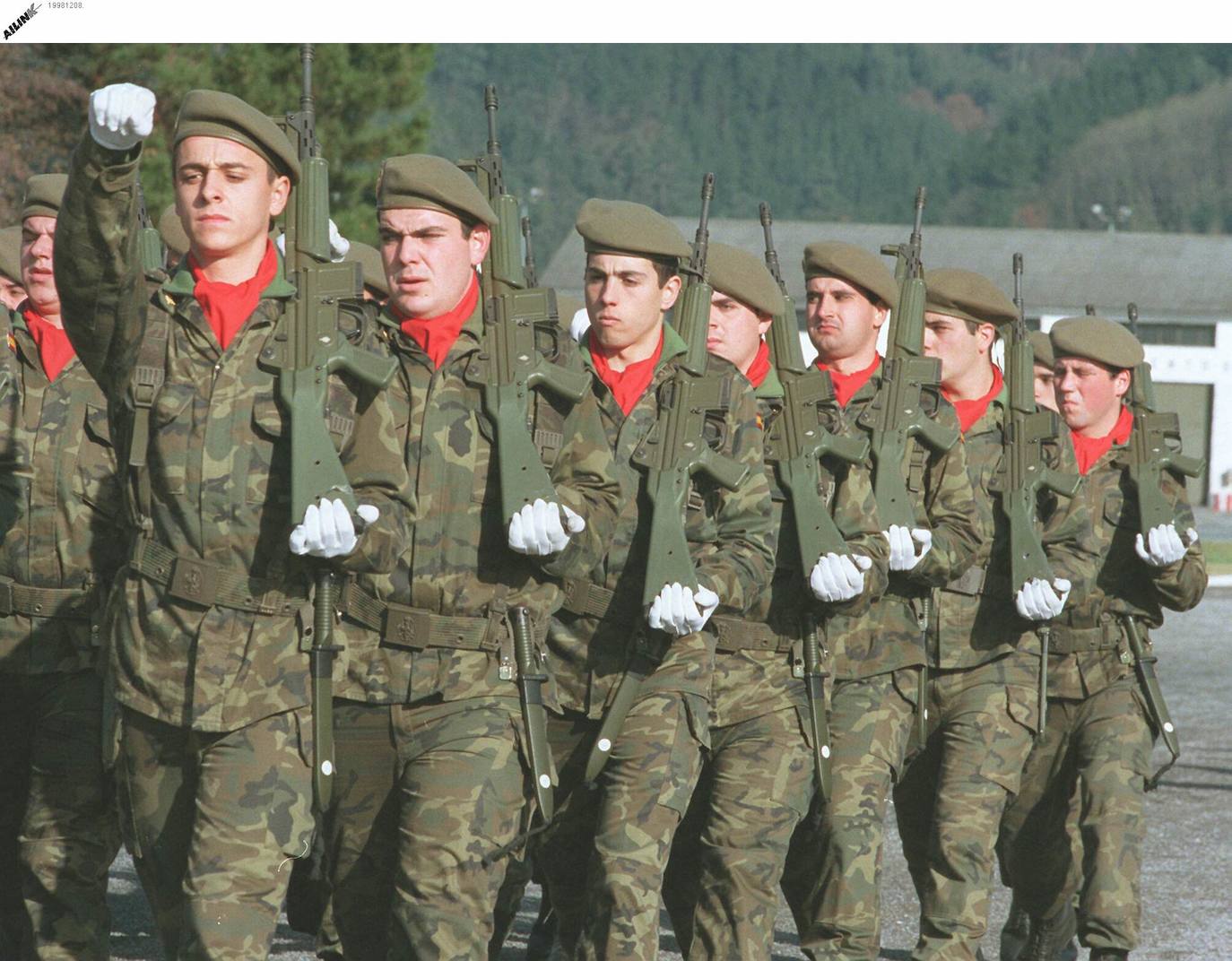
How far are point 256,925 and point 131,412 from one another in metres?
1.23

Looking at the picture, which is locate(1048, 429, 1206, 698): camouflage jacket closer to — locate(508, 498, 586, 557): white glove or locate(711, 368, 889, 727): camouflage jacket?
locate(711, 368, 889, 727): camouflage jacket

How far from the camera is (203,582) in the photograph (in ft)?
16.1

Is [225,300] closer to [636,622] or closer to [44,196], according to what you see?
[636,622]

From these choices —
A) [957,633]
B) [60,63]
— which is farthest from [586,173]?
[957,633]

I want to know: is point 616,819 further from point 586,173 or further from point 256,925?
point 586,173

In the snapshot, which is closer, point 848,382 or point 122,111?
point 122,111

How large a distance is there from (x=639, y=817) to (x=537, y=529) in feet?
3.39

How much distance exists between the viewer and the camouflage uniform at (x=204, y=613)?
483cm

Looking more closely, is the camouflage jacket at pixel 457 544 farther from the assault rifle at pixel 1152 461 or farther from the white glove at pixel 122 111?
the assault rifle at pixel 1152 461

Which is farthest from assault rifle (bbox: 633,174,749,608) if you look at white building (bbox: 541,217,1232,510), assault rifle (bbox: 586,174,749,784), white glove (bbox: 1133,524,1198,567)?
white building (bbox: 541,217,1232,510)

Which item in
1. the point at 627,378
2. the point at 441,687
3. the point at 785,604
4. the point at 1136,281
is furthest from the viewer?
the point at 1136,281

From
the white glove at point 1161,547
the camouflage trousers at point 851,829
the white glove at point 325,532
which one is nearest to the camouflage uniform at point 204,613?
the white glove at point 325,532

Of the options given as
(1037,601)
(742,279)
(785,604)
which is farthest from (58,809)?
(1037,601)

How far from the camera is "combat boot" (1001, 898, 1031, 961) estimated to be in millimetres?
7949
